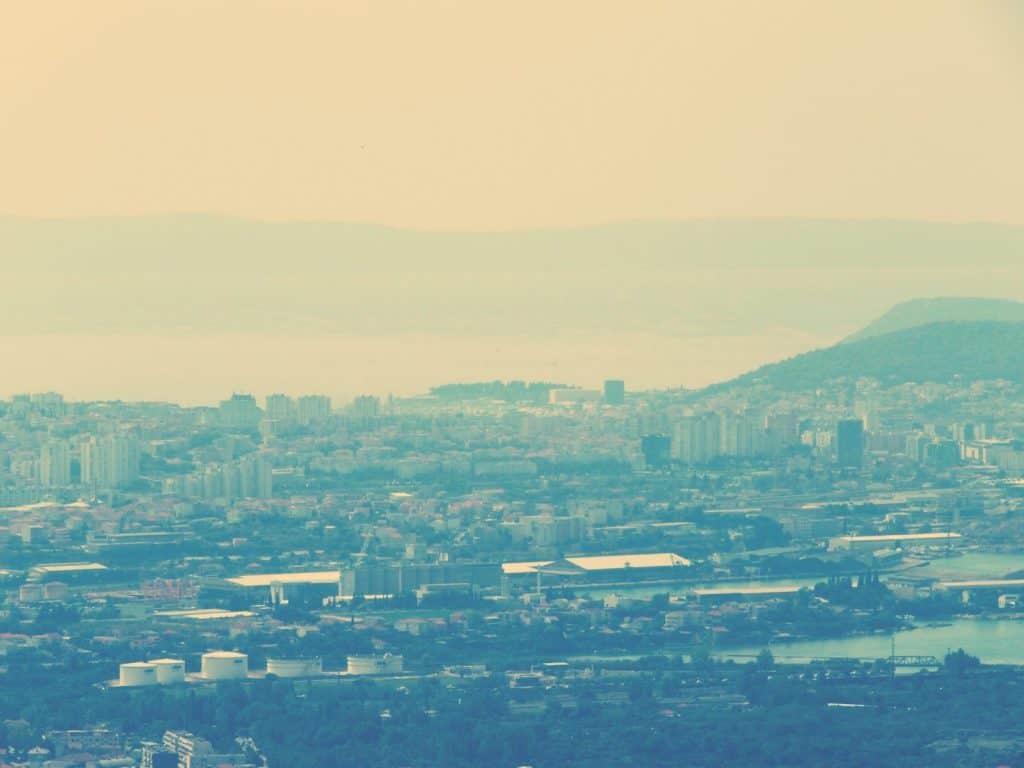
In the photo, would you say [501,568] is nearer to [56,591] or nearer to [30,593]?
[56,591]

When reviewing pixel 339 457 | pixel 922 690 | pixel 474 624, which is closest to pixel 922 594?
pixel 474 624

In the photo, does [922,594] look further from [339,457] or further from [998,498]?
[339,457]

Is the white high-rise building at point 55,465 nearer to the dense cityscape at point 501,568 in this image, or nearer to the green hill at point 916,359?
the dense cityscape at point 501,568

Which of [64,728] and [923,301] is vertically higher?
[923,301]

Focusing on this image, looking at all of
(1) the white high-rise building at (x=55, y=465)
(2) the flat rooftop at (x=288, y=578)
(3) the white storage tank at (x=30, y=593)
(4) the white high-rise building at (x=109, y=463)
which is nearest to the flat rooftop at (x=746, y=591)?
(2) the flat rooftop at (x=288, y=578)

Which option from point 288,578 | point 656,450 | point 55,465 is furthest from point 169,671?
point 656,450

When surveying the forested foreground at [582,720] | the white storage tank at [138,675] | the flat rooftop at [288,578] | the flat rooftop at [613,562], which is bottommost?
the forested foreground at [582,720]
